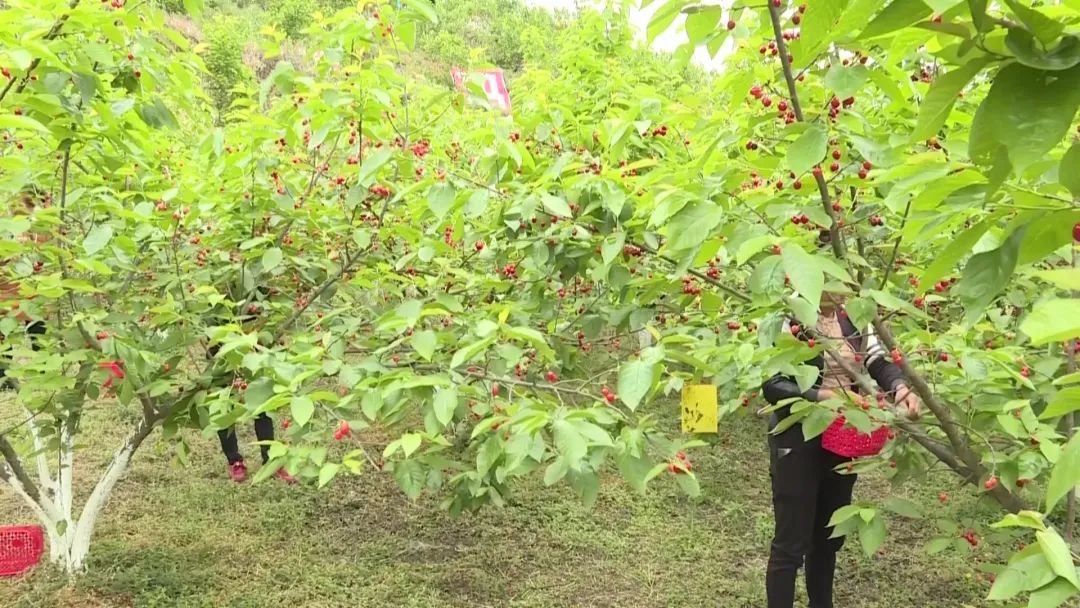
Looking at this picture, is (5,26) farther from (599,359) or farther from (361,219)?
(599,359)

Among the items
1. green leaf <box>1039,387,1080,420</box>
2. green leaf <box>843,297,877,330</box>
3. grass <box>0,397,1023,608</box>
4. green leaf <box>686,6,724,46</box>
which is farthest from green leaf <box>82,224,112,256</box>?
green leaf <box>1039,387,1080,420</box>

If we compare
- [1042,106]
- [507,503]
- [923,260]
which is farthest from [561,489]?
[1042,106]

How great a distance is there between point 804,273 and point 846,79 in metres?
0.38

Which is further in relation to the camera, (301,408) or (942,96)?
(301,408)

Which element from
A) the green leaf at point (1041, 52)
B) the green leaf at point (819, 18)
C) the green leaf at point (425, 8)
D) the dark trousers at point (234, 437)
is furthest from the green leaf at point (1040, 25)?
the dark trousers at point (234, 437)

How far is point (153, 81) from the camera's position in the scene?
235 cm

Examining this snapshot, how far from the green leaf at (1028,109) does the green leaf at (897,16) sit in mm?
84

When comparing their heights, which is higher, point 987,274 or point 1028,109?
point 1028,109

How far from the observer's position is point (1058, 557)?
1012 mm

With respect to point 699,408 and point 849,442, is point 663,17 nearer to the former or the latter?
point 699,408

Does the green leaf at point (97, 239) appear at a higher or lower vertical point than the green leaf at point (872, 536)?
higher

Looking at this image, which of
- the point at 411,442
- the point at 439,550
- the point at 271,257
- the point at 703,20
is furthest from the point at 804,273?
the point at 439,550

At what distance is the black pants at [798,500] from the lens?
2.54m

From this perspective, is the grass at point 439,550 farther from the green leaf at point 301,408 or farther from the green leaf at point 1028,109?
the green leaf at point 1028,109
